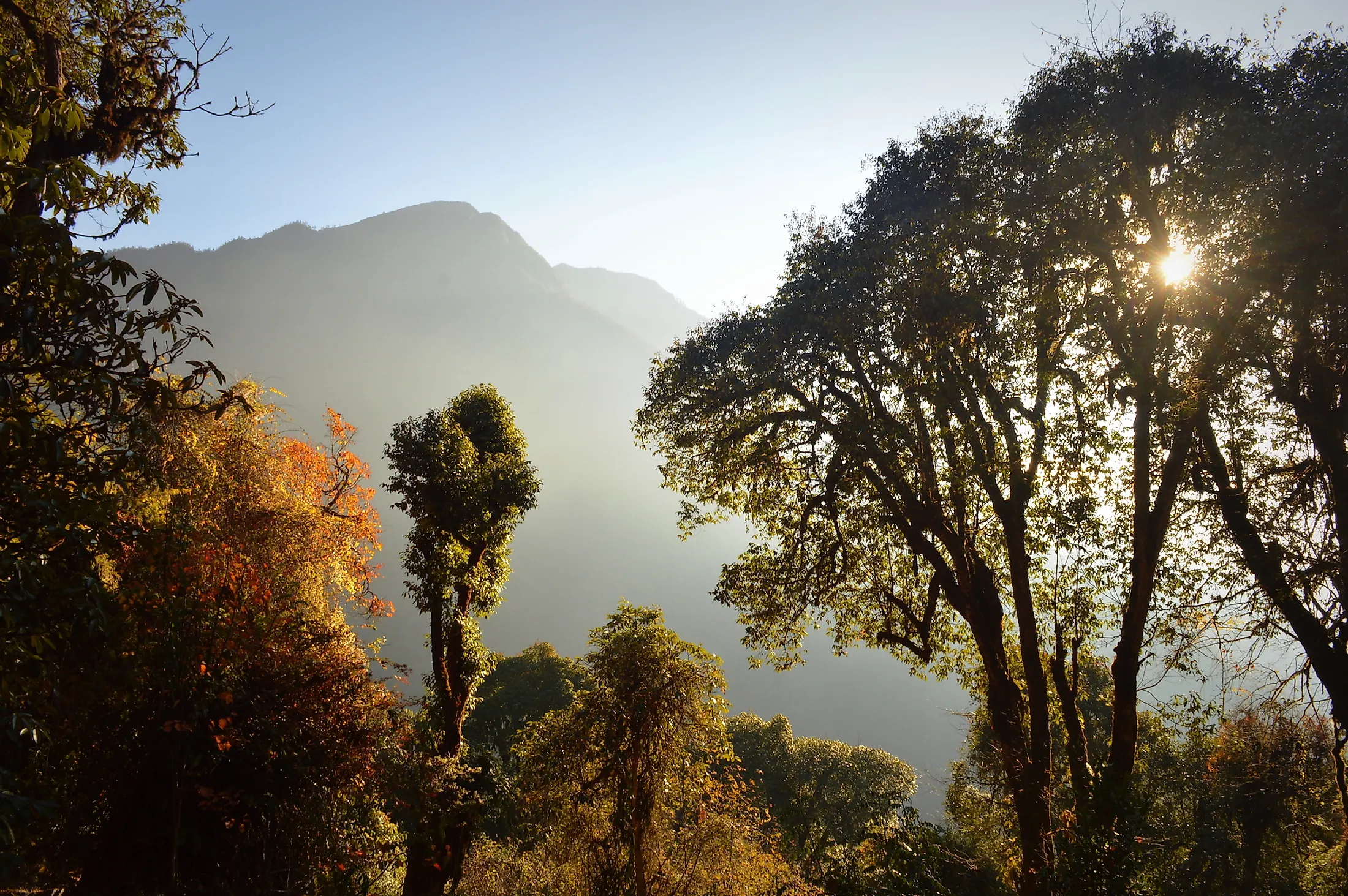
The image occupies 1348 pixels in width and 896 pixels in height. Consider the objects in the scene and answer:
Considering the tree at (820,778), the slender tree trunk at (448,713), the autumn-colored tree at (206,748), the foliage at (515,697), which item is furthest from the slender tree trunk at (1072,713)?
the foliage at (515,697)

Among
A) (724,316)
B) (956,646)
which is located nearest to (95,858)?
(724,316)

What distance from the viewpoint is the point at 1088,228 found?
839 cm

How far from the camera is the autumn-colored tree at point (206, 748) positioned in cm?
544

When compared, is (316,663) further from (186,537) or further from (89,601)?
(89,601)

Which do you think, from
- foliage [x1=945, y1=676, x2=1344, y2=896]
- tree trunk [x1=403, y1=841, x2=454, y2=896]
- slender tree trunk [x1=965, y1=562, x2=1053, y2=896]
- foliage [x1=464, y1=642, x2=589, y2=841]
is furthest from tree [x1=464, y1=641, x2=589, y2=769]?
slender tree trunk [x1=965, y1=562, x2=1053, y2=896]

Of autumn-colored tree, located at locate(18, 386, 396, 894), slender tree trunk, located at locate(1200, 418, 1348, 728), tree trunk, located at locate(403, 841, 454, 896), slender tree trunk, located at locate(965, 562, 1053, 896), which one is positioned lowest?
tree trunk, located at locate(403, 841, 454, 896)

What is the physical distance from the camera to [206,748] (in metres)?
5.64

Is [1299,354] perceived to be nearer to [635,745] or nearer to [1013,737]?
[1013,737]

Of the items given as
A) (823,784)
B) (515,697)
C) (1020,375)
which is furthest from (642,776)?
(515,697)

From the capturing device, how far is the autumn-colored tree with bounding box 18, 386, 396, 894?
544cm

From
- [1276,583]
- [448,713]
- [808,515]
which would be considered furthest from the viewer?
[448,713]

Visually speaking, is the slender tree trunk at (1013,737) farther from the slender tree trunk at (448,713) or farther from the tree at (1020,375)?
the slender tree trunk at (448,713)

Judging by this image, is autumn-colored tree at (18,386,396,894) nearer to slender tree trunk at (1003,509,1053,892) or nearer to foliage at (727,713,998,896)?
slender tree trunk at (1003,509,1053,892)

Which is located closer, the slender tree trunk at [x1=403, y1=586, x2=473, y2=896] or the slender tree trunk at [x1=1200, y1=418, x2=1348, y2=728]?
the slender tree trunk at [x1=1200, y1=418, x2=1348, y2=728]
